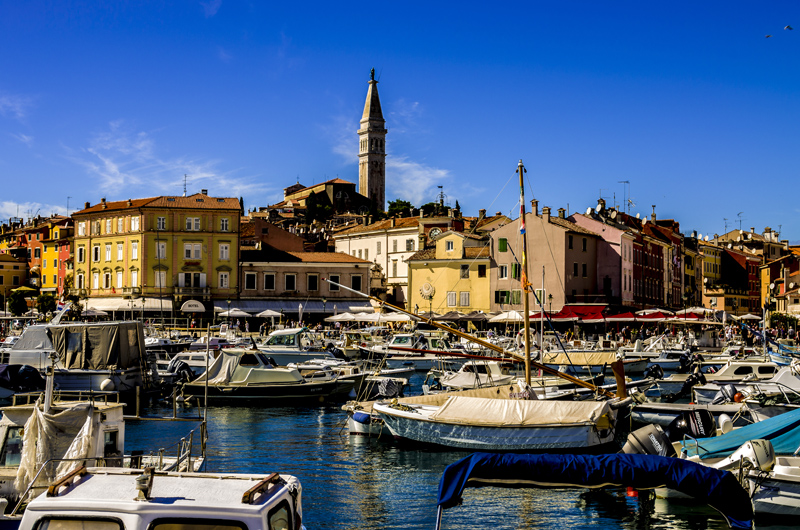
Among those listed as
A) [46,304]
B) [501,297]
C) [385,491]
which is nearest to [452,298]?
[501,297]

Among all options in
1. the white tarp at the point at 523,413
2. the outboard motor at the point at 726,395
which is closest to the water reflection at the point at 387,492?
the white tarp at the point at 523,413

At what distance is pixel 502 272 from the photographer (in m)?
74.0

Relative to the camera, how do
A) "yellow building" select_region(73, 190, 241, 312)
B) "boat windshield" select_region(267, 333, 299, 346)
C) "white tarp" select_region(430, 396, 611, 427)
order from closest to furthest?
"white tarp" select_region(430, 396, 611, 427) → "boat windshield" select_region(267, 333, 299, 346) → "yellow building" select_region(73, 190, 241, 312)

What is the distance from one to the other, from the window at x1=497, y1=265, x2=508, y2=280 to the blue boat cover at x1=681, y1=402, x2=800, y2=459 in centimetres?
5738

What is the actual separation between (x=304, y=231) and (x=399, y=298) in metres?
35.1

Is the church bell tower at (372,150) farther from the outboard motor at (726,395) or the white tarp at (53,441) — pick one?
the white tarp at (53,441)

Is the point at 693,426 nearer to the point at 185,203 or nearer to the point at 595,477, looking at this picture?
the point at 595,477

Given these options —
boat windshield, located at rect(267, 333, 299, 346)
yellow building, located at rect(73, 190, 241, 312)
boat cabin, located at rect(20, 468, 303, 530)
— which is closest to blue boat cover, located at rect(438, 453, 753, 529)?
boat cabin, located at rect(20, 468, 303, 530)

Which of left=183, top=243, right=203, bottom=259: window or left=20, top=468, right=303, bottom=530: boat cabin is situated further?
left=183, top=243, right=203, bottom=259: window

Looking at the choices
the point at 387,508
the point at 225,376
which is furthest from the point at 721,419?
the point at 225,376

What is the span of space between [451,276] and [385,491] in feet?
195

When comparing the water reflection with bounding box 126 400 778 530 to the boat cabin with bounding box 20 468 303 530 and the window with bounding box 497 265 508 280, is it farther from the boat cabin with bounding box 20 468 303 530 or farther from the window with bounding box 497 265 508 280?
the window with bounding box 497 265 508 280

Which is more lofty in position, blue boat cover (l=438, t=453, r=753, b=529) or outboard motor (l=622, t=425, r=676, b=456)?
blue boat cover (l=438, t=453, r=753, b=529)

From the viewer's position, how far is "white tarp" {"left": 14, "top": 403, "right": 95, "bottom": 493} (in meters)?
10.8
